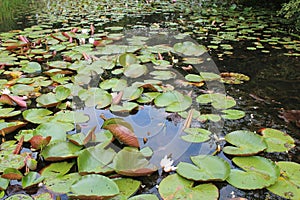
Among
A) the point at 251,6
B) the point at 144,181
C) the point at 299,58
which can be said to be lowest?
the point at 144,181

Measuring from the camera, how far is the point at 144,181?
3.59 feet

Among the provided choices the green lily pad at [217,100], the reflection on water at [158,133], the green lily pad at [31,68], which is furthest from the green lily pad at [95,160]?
the green lily pad at [31,68]

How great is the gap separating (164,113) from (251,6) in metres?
4.38

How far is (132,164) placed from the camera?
1.10 m

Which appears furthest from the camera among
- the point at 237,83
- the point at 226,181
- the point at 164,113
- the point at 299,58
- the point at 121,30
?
the point at 121,30

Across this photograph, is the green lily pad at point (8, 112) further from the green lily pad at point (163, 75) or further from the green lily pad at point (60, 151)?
the green lily pad at point (163, 75)

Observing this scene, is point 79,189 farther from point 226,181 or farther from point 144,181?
point 226,181

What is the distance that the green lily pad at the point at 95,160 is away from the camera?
1075 mm

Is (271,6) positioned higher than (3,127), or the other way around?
(271,6)

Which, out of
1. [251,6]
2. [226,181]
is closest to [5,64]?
[226,181]

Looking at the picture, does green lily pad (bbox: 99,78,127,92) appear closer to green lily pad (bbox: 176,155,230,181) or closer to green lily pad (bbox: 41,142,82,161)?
green lily pad (bbox: 41,142,82,161)

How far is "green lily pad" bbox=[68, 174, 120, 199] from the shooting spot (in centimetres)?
92

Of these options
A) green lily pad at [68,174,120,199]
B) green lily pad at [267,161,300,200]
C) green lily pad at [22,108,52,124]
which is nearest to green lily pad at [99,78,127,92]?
green lily pad at [22,108,52,124]

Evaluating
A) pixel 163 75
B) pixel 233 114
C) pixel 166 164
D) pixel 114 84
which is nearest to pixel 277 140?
pixel 233 114
